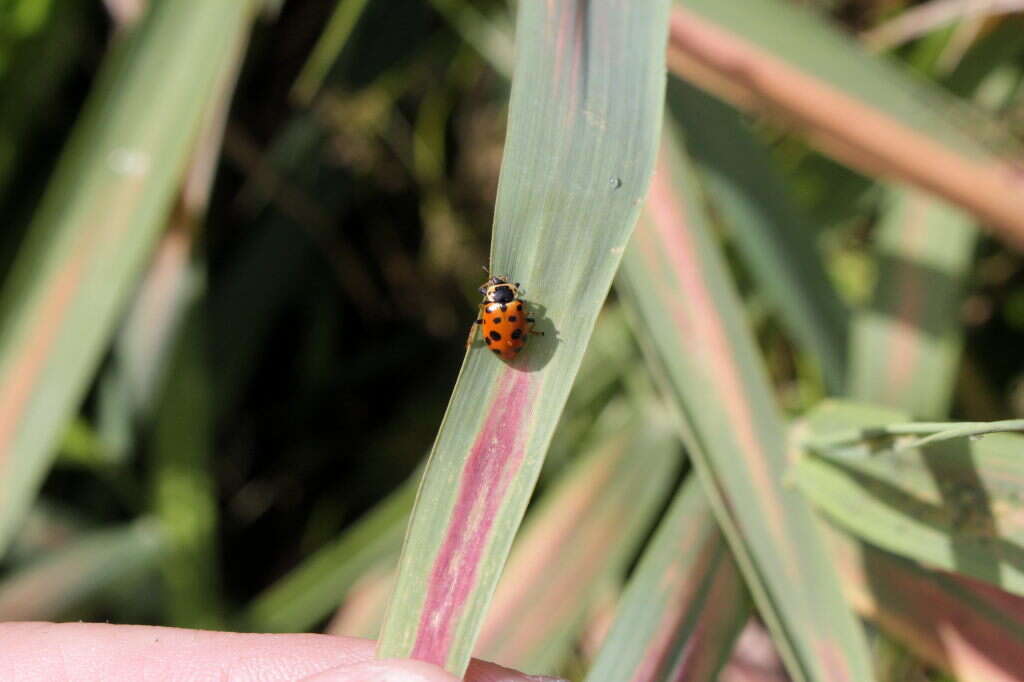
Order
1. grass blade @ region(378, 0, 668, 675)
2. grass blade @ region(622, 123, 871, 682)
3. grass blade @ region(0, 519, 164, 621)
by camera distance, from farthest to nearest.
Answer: grass blade @ region(0, 519, 164, 621) < grass blade @ region(622, 123, 871, 682) < grass blade @ region(378, 0, 668, 675)

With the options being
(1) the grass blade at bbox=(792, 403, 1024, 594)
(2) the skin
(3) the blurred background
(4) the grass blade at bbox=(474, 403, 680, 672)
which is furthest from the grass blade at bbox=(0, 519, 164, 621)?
(1) the grass blade at bbox=(792, 403, 1024, 594)

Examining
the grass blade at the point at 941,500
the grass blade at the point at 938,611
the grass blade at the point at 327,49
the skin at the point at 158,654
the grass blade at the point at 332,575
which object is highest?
the grass blade at the point at 327,49

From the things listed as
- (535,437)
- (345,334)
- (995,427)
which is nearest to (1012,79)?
(995,427)

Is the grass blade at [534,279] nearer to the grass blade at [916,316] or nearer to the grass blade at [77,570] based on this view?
the grass blade at [916,316]

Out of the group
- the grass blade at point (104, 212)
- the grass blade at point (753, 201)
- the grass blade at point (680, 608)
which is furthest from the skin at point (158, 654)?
the grass blade at point (753, 201)

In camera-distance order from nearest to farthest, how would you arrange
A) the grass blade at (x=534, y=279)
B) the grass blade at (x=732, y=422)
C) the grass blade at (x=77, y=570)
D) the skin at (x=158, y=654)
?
the grass blade at (x=534, y=279) → the grass blade at (x=732, y=422) → the skin at (x=158, y=654) → the grass blade at (x=77, y=570)

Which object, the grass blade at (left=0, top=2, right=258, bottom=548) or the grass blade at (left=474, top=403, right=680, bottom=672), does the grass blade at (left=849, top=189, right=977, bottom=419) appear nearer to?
the grass blade at (left=474, top=403, right=680, bottom=672)

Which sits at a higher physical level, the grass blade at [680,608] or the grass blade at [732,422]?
the grass blade at [732,422]
